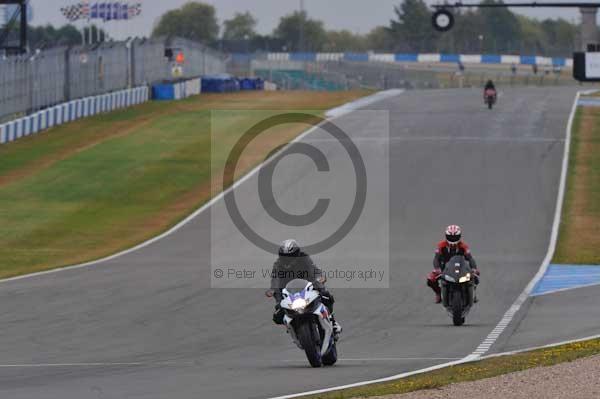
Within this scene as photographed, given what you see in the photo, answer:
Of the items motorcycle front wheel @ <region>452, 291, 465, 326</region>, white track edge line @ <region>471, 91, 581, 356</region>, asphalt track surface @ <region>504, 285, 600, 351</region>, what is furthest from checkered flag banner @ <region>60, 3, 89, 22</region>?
motorcycle front wheel @ <region>452, 291, 465, 326</region>

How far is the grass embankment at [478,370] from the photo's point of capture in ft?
41.9

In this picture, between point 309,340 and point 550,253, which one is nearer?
point 309,340

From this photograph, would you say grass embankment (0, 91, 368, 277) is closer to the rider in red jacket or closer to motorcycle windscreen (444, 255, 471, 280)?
the rider in red jacket

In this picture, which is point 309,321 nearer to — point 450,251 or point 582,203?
point 450,251

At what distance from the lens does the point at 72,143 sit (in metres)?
53.8

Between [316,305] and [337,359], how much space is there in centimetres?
126

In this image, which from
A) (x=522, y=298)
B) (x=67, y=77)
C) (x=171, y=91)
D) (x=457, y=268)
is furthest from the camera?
(x=171, y=91)

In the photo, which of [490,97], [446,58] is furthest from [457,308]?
[446,58]

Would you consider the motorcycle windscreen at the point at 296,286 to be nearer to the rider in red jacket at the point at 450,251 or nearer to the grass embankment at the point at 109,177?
the rider in red jacket at the point at 450,251

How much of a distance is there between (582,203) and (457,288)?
777 inches

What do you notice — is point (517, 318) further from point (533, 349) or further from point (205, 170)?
point (205, 170)

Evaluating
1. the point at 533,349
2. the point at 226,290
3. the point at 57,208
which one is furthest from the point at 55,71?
the point at 533,349

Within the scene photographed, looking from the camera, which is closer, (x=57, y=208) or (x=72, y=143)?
(x=57, y=208)

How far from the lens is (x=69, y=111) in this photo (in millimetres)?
61625
